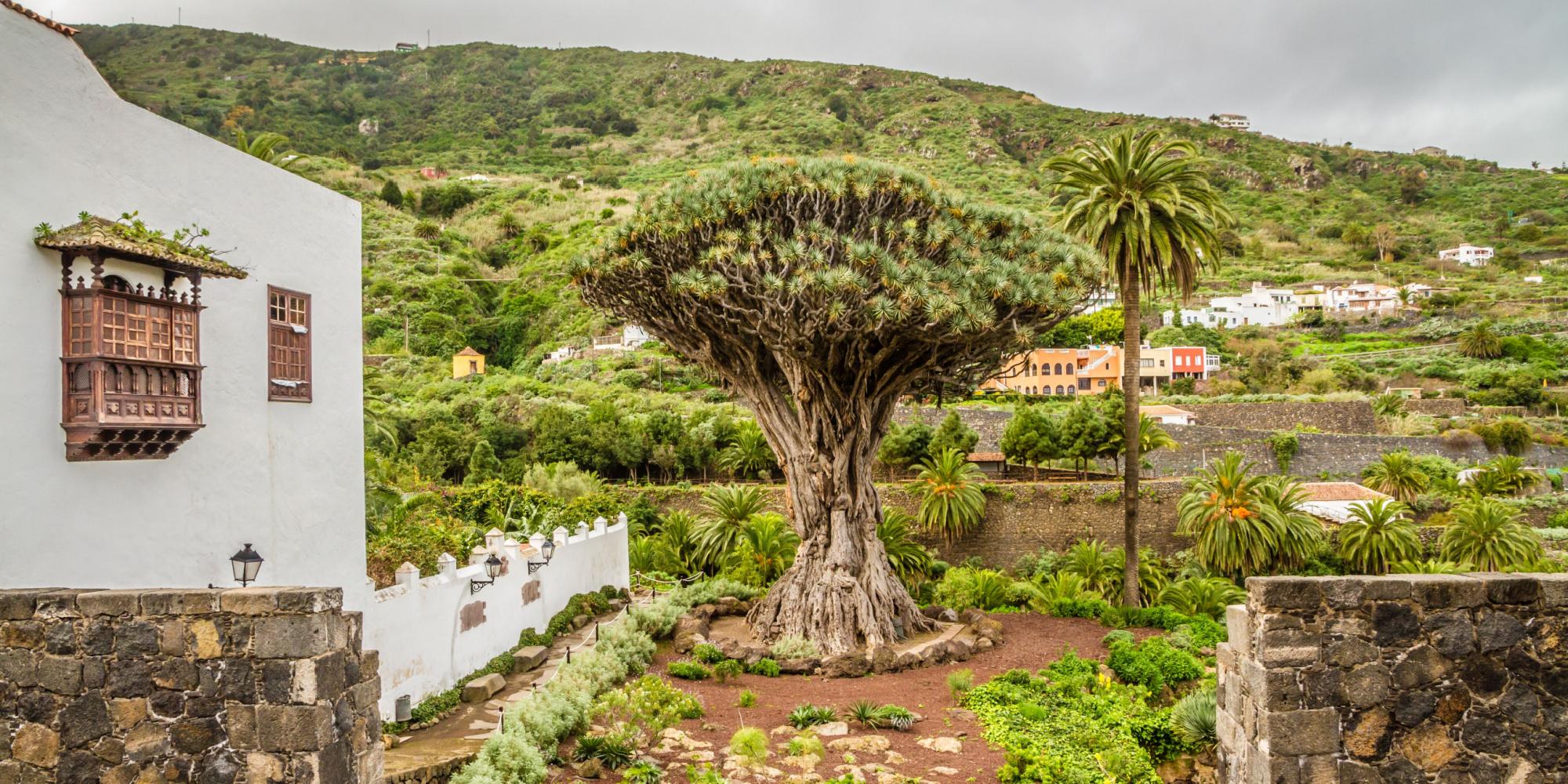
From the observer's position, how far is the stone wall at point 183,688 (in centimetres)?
485

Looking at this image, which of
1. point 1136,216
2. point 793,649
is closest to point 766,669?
point 793,649

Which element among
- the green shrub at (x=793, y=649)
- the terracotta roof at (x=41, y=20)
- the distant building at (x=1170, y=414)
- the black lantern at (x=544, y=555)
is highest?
the terracotta roof at (x=41, y=20)

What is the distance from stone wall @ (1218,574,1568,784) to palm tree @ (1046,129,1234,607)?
12.7 metres

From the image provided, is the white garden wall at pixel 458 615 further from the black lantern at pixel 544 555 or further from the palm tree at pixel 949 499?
the palm tree at pixel 949 499

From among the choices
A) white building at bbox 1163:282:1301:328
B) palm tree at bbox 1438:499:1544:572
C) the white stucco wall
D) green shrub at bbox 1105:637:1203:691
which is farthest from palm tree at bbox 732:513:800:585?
white building at bbox 1163:282:1301:328

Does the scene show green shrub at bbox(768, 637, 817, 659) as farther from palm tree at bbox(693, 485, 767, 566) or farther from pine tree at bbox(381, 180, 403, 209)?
pine tree at bbox(381, 180, 403, 209)

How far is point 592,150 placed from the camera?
8988cm

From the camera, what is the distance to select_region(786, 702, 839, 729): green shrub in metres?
11.0

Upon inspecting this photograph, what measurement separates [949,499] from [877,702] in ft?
44.6

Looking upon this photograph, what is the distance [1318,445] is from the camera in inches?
1292

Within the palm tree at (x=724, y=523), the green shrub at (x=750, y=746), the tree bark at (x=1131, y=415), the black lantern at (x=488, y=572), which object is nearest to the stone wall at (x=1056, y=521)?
the palm tree at (x=724, y=523)

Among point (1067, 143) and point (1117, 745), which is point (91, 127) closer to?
point (1117, 745)

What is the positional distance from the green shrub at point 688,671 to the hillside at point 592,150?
128 feet

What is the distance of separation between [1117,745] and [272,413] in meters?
9.33
